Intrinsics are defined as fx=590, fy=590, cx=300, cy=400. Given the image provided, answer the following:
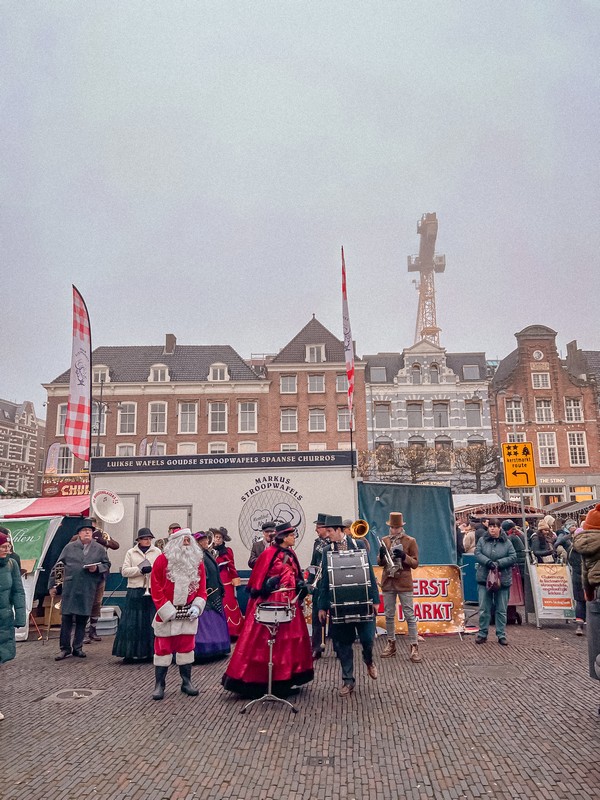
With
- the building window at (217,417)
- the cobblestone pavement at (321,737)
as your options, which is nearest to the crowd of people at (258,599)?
the cobblestone pavement at (321,737)

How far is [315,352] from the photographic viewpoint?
130 feet

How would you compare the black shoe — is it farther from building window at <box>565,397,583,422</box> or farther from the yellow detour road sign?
building window at <box>565,397,583,422</box>

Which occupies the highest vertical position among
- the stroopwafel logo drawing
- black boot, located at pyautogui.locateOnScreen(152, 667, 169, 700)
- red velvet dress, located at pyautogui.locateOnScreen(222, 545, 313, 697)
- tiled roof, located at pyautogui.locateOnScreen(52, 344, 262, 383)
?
tiled roof, located at pyautogui.locateOnScreen(52, 344, 262, 383)

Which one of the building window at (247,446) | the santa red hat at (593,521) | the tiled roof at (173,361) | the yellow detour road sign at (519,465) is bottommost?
the santa red hat at (593,521)

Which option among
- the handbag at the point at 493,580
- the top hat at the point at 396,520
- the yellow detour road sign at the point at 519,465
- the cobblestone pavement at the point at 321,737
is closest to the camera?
the cobblestone pavement at the point at 321,737

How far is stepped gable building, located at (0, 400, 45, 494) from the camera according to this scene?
239 feet

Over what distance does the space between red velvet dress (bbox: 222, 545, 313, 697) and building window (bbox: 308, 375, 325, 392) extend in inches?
1280

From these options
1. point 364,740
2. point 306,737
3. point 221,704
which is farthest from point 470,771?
point 221,704

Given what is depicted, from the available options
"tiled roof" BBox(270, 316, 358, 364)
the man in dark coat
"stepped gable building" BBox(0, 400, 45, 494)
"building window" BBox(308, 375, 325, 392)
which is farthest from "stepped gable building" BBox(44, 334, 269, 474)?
"stepped gable building" BBox(0, 400, 45, 494)

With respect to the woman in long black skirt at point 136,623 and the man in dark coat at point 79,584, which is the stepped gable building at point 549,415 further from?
the woman in long black skirt at point 136,623

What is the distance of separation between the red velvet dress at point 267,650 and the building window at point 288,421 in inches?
1261

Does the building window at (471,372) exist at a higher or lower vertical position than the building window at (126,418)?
higher

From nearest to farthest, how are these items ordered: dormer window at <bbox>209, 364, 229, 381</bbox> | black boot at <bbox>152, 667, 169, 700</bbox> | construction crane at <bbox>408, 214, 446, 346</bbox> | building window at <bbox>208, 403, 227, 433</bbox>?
black boot at <bbox>152, 667, 169, 700</bbox>
building window at <bbox>208, 403, 227, 433</bbox>
dormer window at <bbox>209, 364, 229, 381</bbox>
construction crane at <bbox>408, 214, 446, 346</bbox>

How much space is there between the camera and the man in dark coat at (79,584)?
8859 millimetres
